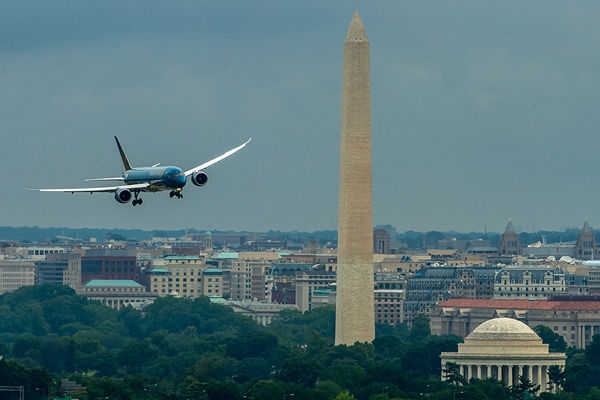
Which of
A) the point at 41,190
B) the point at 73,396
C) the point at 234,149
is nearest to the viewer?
the point at 41,190

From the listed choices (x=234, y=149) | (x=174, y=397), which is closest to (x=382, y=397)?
(x=174, y=397)

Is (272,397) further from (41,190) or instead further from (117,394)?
(41,190)
